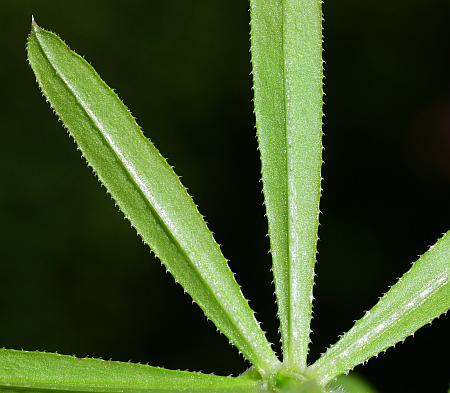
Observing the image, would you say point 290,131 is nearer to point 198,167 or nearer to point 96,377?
point 96,377

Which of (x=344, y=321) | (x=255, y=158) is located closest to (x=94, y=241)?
(x=255, y=158)

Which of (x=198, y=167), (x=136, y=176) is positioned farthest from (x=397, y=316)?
(x=198, y=167)

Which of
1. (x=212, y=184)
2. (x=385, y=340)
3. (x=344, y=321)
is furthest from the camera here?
(x=212, y=184)

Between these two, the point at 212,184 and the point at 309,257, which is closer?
the point at 309,257

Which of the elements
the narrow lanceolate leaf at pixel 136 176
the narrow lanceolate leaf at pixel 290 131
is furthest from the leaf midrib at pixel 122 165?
the narrow lanceolate leaf at pixel 290 131

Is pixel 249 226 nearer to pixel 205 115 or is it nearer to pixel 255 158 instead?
pixel 255 158

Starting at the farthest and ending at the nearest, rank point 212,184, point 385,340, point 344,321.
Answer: point 212,184 < point 344,321 < point 385,340

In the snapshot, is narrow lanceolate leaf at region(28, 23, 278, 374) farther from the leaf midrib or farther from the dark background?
the dark background
